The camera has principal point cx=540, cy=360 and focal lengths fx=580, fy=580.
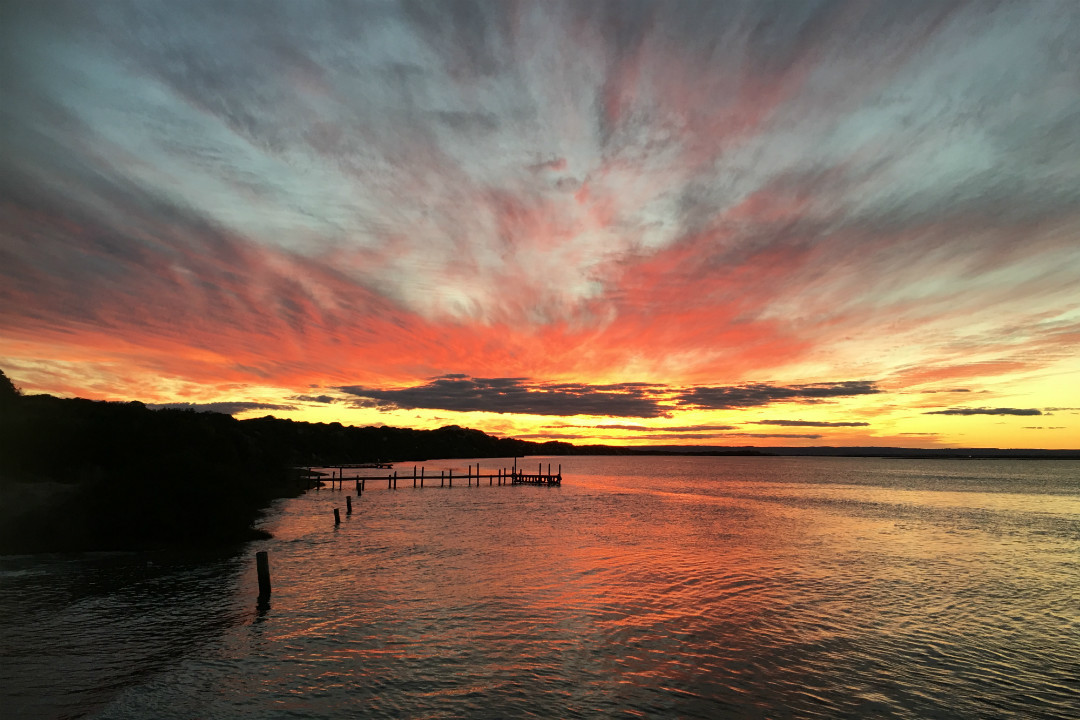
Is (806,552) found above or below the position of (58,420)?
below

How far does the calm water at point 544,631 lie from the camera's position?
1270cm

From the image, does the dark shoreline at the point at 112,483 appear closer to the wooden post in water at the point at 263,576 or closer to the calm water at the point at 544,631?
the calm water at the point at 544,631

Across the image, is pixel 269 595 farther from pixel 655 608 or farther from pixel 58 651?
pixel 655 608

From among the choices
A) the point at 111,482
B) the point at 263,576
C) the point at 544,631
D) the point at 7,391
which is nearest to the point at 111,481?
the point at 111,482

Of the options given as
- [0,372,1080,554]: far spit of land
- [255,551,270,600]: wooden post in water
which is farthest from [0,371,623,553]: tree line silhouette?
[255,551,270,600]: wooden post in water

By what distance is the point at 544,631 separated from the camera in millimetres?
17469

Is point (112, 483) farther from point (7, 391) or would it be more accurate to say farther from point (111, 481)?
point (7, 391)

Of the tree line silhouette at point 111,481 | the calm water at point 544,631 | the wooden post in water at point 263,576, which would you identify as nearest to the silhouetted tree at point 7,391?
the tree line silhouette at point 111,481

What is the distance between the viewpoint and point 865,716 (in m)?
12.2

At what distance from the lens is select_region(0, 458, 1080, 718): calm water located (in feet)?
41.7

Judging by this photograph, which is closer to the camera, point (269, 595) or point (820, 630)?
point (820, 630)

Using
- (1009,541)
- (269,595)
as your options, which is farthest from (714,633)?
(1009,541)

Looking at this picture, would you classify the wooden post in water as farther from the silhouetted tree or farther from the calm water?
the silhouetted tree

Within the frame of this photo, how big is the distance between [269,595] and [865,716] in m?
18.5
